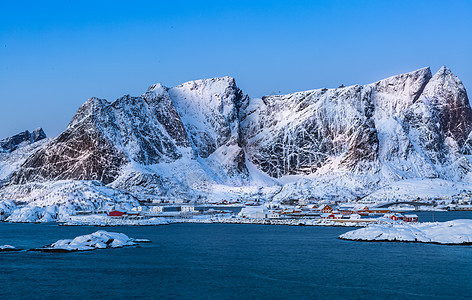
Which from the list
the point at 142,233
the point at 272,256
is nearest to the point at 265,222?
the point at 142,233

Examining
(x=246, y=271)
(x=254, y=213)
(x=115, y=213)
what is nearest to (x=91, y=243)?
(x=246, y=271)

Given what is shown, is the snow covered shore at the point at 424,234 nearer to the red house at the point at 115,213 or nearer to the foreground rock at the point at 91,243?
the foreground rock at the point at 91,243

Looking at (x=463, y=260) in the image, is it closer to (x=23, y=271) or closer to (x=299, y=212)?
(x=23, y=271)

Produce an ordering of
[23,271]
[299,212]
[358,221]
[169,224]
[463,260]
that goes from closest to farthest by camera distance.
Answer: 1. [23,271]
2. [463,260]
3. [358,221]
4. [169,224]
5. [299,212]

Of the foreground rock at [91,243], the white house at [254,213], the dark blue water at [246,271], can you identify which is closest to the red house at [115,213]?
the white house at [254,213]

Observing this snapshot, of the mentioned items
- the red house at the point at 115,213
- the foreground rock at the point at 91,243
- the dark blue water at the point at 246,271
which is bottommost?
the dark blue water at the point at 246,271

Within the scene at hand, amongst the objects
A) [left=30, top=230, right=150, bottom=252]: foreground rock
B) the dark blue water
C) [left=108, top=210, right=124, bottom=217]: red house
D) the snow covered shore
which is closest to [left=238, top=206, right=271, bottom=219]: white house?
[left=108, top=210, right=124, bottom=217]: red house

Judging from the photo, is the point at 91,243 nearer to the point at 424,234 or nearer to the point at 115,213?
the point at 424,234
